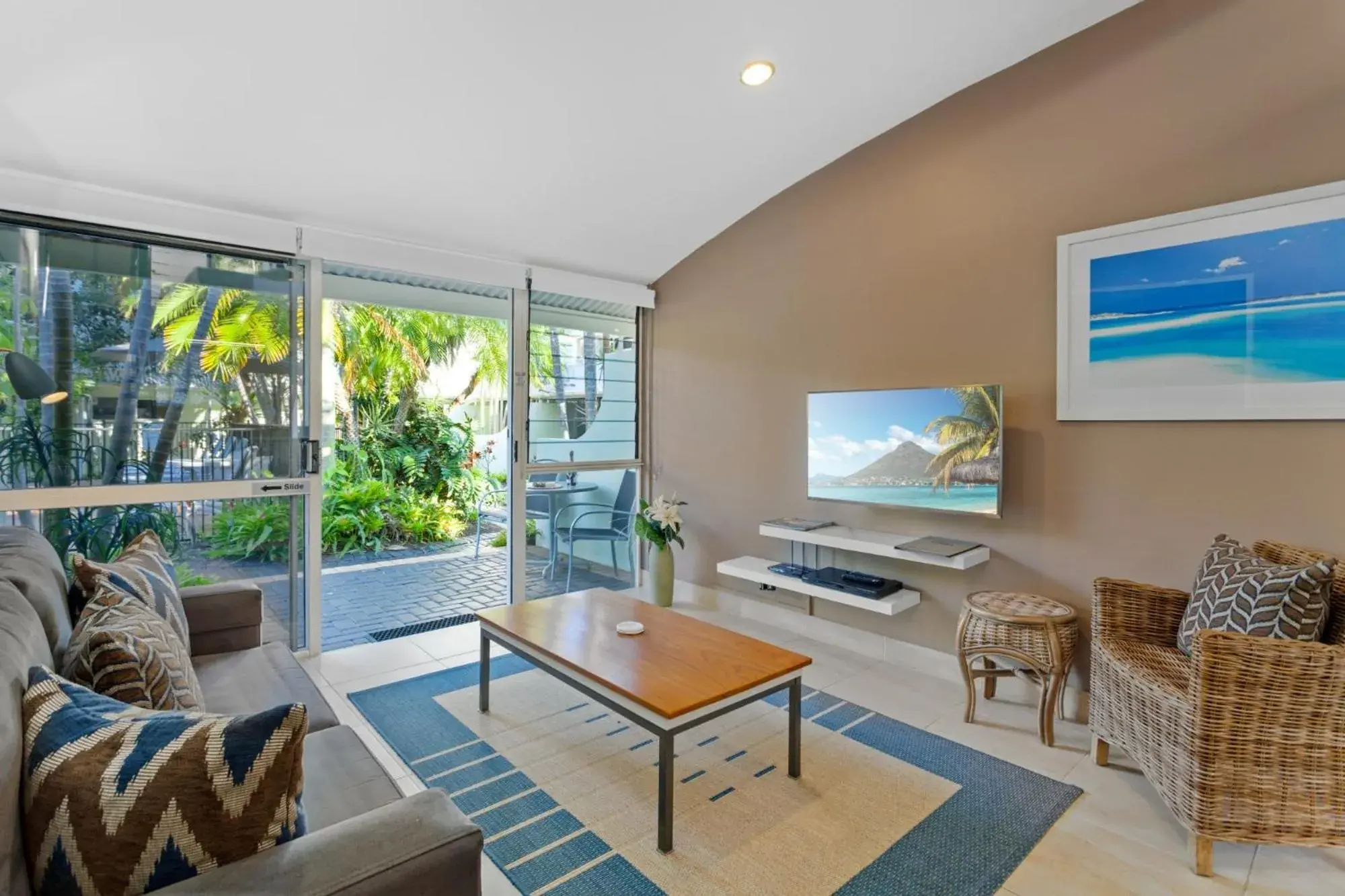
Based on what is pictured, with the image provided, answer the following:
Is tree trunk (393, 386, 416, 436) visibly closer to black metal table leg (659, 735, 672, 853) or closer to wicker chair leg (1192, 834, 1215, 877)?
black metal table leg (659, 735, 672, 853)

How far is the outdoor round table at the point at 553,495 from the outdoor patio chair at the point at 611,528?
4 cm

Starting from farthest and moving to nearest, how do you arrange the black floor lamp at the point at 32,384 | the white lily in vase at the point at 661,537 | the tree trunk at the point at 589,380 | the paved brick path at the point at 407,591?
1. the tree trunk at the point at 589,380
2. the white lily in vase at the point at 661,537
3. the paved brick path at the point at 407,591
4. the black floor lamp at the point at 32,384

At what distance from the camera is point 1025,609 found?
2639 mm

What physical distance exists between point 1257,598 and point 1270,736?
15.3 inches

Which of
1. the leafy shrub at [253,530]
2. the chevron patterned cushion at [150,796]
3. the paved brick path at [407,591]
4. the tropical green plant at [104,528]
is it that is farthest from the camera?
the paved brick path at [407,591]

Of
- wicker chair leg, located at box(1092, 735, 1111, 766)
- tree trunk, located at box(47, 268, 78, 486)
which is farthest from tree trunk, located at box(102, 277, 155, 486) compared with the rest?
wicker chair leg, located at box(1092, 735, 1111, 766)

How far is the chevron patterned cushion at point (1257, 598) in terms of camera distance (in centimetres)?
188

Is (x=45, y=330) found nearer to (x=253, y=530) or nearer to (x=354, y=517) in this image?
(x=253, y=530)

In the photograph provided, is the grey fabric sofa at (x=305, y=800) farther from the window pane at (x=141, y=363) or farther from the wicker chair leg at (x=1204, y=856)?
the wicker chair leg at (x=1204, y=856)

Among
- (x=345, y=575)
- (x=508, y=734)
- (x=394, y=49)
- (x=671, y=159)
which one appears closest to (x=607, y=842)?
(x=508, y=734)

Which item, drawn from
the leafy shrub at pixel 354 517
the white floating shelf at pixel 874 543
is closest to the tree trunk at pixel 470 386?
the leafy shrub at pixel 354 517

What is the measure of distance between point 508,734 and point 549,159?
8.30ft

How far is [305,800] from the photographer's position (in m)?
1.46

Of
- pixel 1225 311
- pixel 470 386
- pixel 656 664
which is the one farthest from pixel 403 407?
pixel 1225 311
